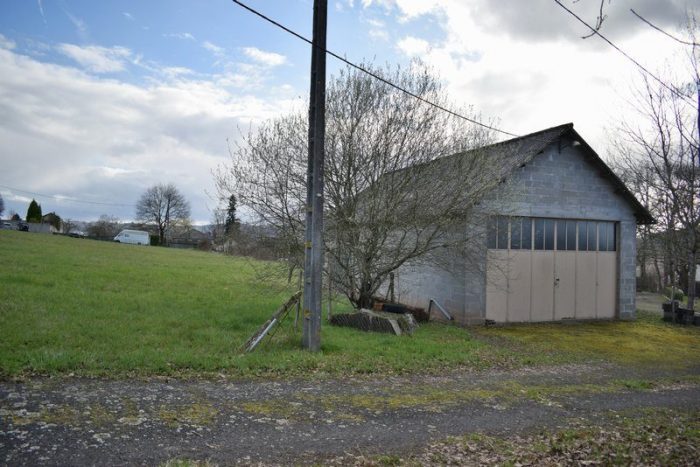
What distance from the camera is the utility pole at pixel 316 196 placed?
8.59m

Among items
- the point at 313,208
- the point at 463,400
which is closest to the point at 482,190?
the point at 313,208

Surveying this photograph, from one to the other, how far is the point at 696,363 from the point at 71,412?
467 inches

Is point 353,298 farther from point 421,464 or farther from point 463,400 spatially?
point 421,464

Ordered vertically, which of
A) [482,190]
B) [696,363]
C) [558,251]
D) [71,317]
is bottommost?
[696,363]

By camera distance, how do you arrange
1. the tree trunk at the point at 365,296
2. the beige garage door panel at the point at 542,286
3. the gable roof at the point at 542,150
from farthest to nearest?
the beige garage door panel at the point at 542,286 → the gable roof at the point at 542,150 → the tree trunk at the point at 365,296

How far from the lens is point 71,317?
9.65m

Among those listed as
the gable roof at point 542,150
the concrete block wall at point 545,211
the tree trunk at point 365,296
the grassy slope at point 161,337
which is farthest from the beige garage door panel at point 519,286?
the tree trunk at point 365,296

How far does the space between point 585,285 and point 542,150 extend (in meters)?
4.84

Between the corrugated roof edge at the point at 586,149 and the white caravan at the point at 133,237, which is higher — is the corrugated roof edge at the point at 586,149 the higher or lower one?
the higher one

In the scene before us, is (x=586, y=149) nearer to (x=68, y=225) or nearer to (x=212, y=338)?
(x=212, y=338)


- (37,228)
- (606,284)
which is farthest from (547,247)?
(37,228)

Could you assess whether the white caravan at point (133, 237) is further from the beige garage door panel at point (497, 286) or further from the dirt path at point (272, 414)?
the dirt path at point (272, 414)

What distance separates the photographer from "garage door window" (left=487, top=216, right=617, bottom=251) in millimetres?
14633

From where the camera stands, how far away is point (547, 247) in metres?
15.5
